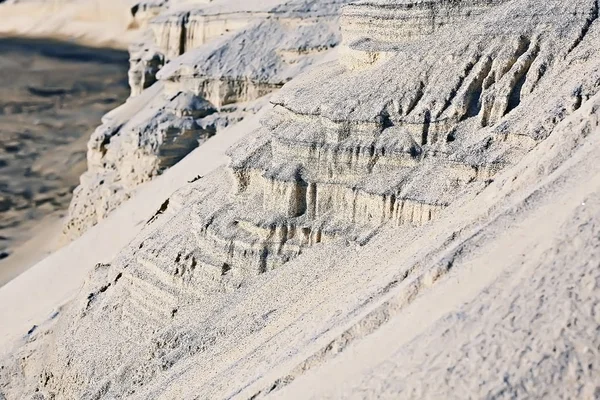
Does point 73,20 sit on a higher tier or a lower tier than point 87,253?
higher

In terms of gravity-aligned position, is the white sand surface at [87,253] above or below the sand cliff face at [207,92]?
below

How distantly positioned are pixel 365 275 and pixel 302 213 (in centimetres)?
416

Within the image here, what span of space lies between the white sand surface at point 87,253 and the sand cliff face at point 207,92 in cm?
165

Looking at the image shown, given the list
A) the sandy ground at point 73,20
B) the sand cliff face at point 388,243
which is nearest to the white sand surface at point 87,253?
the sand cliff face at point 388,243

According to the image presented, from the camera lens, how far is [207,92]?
121 feet

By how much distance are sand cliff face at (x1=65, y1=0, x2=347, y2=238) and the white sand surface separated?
1.65 m

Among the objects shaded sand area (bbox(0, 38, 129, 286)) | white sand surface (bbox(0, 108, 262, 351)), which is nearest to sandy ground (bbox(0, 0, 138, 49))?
shaded sand area (bbox(0, 38, 129, 286))

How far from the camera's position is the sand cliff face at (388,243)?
10.9 metres

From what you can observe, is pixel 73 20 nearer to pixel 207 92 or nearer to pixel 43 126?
pixel 43 126

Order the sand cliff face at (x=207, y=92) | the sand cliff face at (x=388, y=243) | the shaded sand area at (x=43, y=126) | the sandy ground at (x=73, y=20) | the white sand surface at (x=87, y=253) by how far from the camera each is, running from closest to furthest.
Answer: the sand cliff face at (x=388, y=243) → the white sand surface at (x=87, y=253) → the sand cliff face at (x=207, y=92) → the shaded sand area at (x=43, y=126) → the sandy ground at (x=73, y=20)

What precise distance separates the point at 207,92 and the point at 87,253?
34.0 ft

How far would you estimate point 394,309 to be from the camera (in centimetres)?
1247

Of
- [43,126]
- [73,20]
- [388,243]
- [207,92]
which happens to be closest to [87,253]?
[207,92]

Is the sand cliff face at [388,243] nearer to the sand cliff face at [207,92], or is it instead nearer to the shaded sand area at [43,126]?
the sand cliff face at [207,92]
